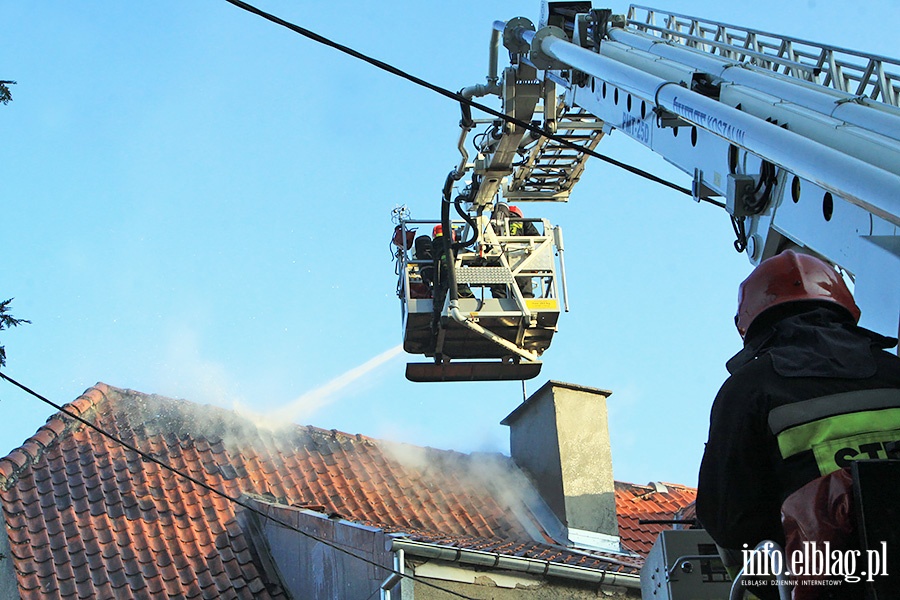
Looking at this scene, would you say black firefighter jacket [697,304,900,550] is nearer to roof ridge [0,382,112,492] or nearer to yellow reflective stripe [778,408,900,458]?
yellow reflective stripe [778,408,900,458]

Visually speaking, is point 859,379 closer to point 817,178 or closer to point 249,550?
point 817,178

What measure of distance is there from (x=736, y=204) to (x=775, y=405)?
10.8 feet

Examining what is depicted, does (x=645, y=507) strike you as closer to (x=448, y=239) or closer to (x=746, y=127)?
(x=448, y=239)

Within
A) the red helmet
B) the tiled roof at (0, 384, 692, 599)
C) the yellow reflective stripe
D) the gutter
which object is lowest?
the yellow reflective stripe

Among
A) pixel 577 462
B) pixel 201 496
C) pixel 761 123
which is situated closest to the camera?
pixel 761 123

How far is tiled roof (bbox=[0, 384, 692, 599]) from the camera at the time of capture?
1136cm

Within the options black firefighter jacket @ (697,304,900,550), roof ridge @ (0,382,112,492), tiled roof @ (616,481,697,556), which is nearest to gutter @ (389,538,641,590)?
tiled roof @ (616,481,697,556)

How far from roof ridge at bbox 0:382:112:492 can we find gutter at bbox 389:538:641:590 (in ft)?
16.3

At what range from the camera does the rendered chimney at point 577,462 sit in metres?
13.3

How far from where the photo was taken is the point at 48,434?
43.9 feet

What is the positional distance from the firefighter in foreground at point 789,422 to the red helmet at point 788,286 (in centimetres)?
8

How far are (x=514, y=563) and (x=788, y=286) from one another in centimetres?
682

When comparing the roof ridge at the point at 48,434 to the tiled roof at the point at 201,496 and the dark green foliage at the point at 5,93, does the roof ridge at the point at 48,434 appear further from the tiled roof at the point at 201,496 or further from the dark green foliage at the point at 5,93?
the dark green foliage at the point at 5,93

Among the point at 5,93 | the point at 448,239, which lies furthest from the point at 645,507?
Answer: the point at 5,93
